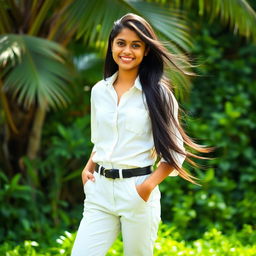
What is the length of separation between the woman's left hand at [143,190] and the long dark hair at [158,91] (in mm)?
151

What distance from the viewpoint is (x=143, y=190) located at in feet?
8.33

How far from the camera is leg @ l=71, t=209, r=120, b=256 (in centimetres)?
261

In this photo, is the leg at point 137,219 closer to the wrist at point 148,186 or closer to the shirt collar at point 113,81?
the wrist at point 148,186

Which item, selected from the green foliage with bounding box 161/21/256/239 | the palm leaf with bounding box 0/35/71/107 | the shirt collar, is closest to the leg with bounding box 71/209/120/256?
the shirt collar

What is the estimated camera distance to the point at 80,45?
598 centimetres

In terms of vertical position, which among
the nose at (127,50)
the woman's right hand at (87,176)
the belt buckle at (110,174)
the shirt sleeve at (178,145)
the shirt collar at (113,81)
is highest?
the nose at (127,50)

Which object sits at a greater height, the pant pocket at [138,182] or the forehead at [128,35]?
the forehead at [128,35]

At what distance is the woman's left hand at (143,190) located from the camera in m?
2.54

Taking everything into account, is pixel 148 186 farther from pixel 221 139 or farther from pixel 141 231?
pixel 221 139

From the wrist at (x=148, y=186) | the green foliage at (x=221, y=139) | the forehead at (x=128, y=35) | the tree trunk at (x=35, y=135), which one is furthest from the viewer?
the tree trunk at (x=35, y=135)

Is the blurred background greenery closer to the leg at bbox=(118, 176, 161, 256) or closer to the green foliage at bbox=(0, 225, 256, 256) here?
the green foliage at bbox=(0, 225, 256, 256)

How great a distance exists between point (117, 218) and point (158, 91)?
1.97 ft

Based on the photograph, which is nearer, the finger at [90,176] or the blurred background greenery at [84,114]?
the finger at [90,176]

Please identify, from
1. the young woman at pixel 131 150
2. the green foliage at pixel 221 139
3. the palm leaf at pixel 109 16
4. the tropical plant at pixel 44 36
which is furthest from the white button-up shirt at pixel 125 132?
the green foliage at pixel 221 139
